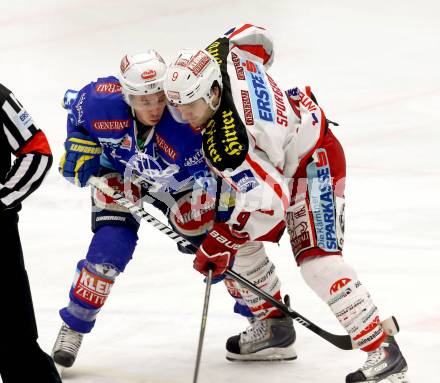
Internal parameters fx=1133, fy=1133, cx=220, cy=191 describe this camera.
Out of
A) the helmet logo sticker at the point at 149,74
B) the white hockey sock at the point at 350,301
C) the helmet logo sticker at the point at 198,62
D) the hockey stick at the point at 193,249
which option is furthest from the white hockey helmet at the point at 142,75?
the white hockey sock at the point at 350,301

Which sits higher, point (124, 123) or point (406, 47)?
point (124, 123)

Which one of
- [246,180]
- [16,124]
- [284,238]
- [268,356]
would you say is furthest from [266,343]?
[16,124]

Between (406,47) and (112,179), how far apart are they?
4306 mm

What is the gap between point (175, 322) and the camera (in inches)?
192

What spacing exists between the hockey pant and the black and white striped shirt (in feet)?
3.87

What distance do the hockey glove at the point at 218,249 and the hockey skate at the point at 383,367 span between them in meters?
0.59

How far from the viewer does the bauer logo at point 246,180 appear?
146 inches

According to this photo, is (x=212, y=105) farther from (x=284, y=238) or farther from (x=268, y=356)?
(x=284, y=238)

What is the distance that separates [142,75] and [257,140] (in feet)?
1.72

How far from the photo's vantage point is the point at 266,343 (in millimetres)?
4457

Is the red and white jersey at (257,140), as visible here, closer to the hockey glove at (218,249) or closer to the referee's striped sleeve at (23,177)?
the hockey glove at (218,249)

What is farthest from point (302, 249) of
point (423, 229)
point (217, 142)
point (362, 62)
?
point (362, 62)

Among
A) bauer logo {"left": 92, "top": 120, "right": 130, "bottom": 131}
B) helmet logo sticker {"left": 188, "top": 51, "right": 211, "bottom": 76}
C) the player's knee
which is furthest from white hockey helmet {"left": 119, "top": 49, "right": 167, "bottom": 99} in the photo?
the player's knee

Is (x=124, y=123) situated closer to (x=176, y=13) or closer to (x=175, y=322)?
(x=175, y=322)
